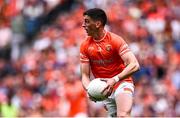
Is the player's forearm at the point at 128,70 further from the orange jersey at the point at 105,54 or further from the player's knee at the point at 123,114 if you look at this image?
the player's knee at the point at 123,114

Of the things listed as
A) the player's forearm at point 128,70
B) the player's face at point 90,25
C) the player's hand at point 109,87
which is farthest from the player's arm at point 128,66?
the player's face at point 90,25

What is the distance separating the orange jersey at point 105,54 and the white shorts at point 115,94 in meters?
0.13


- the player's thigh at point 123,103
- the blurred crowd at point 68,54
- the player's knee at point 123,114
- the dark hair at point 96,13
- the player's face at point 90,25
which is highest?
the dark hair at point 96,13

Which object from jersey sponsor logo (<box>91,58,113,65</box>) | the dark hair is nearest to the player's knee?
jersey sponsor logo (<box>91,58,113,65</box>)

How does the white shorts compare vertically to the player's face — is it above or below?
below

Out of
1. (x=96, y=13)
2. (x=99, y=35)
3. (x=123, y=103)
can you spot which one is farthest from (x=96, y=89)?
(x=96, y=13)

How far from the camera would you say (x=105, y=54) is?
12625 mm

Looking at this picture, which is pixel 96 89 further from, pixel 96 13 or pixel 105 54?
pixel 96 13

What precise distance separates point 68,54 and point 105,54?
27.9ft

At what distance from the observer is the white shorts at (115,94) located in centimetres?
1270

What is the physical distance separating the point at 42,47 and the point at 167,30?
3.34 metres

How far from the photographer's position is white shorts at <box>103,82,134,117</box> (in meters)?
12.7

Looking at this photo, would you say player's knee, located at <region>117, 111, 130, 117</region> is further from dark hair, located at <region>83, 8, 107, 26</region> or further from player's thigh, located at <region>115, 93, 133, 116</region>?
dark hair, located at <region>83, 8, 107, 26</region>

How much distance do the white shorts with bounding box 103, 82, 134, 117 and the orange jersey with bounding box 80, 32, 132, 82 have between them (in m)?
0.13
